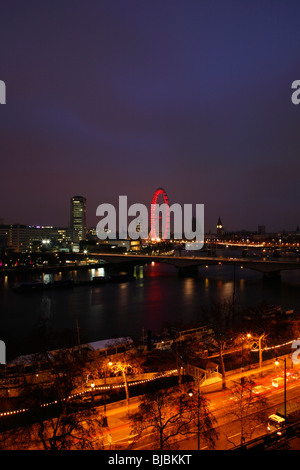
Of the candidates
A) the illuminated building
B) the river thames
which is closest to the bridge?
the river thames

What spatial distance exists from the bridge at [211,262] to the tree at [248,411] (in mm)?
12752

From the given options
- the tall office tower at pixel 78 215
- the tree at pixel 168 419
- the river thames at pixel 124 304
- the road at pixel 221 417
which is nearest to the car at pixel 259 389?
the road at pixel 221 417

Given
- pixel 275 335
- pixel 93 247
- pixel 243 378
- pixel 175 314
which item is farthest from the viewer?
pixel 93 247

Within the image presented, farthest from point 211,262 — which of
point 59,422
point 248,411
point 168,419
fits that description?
point 59,422

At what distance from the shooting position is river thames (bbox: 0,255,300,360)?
333 inches

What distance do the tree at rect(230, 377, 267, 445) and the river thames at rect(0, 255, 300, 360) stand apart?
3706mm

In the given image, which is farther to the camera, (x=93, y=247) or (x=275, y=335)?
(x=93, y=247)

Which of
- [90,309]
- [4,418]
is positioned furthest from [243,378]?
[90,309]

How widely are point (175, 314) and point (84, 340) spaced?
3450 mm

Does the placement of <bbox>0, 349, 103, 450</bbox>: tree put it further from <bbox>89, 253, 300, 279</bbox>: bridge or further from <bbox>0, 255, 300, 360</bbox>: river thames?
<bbox>89, 253, 300, 279</bbox>: bridge

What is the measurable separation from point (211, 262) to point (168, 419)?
16.4m

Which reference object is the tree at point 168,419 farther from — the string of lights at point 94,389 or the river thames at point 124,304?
the river thames at point 124,304
